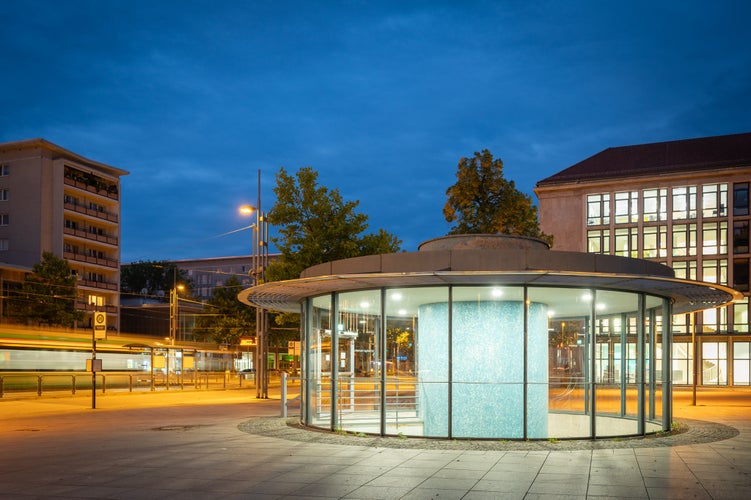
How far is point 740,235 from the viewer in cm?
6419

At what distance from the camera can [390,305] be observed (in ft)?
54.7

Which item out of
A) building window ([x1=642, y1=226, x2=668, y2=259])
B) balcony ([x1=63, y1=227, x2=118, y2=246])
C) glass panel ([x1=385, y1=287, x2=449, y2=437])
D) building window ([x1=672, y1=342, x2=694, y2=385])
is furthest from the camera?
balcony ([x1=63, y1=227, x2=118, y2=246])

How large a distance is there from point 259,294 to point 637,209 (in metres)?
56.2

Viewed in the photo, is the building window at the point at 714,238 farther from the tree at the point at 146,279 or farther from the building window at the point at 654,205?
the tree at the point at 146,279

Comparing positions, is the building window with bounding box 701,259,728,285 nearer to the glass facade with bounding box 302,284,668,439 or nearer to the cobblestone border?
the cobblestone border

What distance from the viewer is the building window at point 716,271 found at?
2530 inches

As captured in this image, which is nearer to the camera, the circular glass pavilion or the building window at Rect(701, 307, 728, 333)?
the circular glass pavilion

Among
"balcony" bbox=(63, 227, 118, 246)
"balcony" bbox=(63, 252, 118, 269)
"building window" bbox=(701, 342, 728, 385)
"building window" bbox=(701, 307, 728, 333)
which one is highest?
"balcony" bbox=(63, 227, 118, 246)

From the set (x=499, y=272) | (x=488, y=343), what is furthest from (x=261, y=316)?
(x=499, y=272)

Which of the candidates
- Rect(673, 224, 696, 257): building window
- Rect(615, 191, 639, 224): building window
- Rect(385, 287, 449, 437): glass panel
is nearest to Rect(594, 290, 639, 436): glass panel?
Rect(385, 287, 449, 437): glass panel

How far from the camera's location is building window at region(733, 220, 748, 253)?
64.0 metres

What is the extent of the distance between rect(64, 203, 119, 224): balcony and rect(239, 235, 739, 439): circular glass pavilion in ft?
215

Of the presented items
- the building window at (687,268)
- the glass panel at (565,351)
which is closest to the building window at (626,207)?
the building window at (687,268)

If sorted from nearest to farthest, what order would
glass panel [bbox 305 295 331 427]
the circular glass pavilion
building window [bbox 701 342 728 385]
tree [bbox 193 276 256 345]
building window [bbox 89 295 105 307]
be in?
the circular glass pavilion
glass panel [bbox 305 295 331 427]
building window [bbox 701 342 728 385]
tree [bbox 193 276 256 345]
building window [bbox 89 295 105 307]
